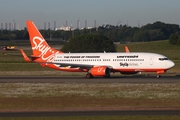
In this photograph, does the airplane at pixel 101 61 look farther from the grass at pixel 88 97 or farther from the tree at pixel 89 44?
the tree at pixel 89 44

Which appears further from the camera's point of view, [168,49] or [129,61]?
[168,49]

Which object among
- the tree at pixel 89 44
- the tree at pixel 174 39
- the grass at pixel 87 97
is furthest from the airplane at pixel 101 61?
the tree at pixel 174 39

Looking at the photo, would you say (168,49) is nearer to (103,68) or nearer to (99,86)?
(103,68)

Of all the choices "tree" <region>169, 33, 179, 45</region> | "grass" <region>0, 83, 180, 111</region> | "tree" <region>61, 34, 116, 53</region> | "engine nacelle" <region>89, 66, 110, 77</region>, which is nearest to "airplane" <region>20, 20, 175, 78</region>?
"engine nacelle" <region>89, 66, 110, 77</region>

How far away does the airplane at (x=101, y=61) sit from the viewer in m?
57.0

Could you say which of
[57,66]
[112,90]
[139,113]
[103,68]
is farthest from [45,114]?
[57,66]

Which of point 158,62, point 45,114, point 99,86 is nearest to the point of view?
point 45,114

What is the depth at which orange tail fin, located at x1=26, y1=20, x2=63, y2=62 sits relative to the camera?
63.0 meters

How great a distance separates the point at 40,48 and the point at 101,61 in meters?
9.24

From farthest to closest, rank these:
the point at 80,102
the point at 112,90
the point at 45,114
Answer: the point at 112,90, the point at 80,102, the point at 45,114

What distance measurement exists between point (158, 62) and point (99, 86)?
13564 mm

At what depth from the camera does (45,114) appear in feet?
88.4

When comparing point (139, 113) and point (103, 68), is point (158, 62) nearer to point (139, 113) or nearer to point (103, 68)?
point (103, 68)

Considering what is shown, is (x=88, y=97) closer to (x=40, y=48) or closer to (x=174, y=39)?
(x=40, y=48)
